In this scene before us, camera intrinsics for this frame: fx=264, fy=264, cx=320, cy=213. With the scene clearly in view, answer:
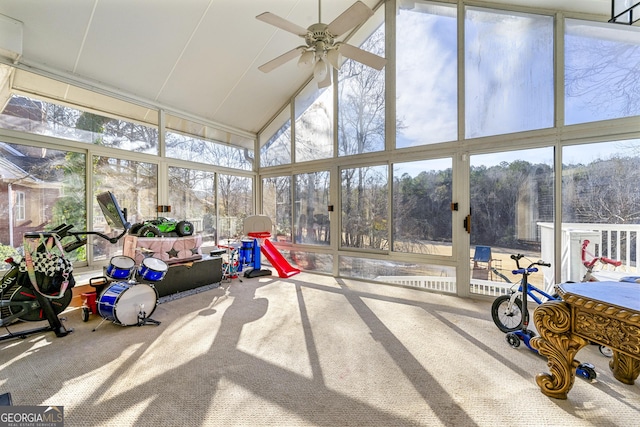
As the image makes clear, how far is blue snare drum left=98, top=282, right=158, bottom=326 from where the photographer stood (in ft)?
9.12

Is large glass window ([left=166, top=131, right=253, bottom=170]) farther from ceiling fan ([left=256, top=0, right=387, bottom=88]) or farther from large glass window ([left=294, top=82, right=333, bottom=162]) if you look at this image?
ceiling fan ([left=256, top=0, right=387, bottom=88])

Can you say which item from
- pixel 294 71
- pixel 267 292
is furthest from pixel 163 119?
pixel 267 292

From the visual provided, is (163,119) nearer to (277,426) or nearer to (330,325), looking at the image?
(330,325)

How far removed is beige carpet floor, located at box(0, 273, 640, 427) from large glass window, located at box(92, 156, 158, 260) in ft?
3.65

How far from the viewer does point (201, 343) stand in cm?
256

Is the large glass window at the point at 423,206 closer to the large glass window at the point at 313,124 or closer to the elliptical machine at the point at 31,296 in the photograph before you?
the large glass window at the point at 313,124

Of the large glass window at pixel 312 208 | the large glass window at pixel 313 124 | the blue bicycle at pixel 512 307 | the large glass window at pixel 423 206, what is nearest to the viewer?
the blue bicycle at pixel 512 307

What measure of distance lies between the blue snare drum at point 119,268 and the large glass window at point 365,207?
3.36 meters

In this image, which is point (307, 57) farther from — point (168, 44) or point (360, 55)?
point (168, 44)

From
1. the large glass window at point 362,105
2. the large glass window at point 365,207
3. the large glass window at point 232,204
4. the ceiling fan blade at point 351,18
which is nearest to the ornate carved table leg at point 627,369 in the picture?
the large glass window at point 365,207

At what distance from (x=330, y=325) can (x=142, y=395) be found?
1783 mm

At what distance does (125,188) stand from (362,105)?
168 inches

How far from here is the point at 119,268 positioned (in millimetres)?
2904

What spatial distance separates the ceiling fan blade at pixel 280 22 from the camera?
2424 millimetres
